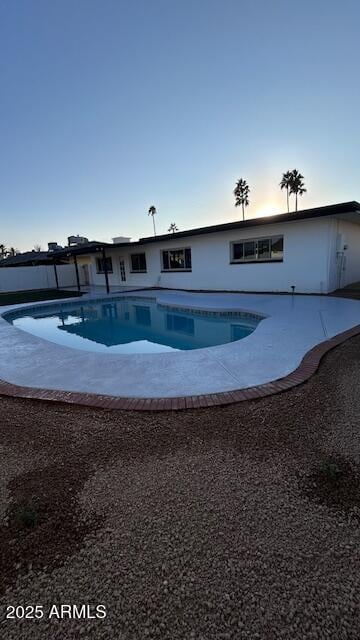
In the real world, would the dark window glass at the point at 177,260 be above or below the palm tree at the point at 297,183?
below

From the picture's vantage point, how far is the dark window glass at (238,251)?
45.2 feet

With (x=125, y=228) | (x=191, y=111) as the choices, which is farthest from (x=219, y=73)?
(x=125, y=228)

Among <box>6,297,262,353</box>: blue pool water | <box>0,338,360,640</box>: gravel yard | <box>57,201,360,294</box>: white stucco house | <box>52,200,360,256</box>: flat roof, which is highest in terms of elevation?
<box>52,200,360,256</box>: flat roof

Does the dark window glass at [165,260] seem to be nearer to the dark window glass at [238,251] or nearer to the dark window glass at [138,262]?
the dark window glass at [138,262]

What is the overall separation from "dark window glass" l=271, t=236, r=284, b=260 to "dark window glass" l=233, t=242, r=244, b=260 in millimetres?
1646

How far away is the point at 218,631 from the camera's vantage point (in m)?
1.29

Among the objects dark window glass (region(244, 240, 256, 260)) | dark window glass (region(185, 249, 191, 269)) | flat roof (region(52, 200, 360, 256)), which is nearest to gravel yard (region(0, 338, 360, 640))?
flat roof (region(52, 200, 360, 256))

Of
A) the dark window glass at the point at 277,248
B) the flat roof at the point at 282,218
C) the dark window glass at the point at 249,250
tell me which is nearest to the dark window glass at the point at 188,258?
the flat roof at the point at 282,218

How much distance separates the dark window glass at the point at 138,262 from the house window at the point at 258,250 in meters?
7.15

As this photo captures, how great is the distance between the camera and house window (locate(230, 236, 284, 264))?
486 inches

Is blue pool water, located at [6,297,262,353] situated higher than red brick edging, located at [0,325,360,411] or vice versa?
Result: red brick edging, located at [0,325,360,411]

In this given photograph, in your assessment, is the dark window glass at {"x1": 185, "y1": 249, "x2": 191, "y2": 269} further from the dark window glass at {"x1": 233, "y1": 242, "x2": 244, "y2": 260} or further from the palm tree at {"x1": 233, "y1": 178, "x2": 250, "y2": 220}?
the palm tree at {"x1": 233, "y1": 178, "x2": 250, "y2": 220}

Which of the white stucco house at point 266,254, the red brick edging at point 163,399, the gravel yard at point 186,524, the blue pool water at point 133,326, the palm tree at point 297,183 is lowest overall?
the blue pool water at point 133,326

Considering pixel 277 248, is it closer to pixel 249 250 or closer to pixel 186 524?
pixel 249 250
